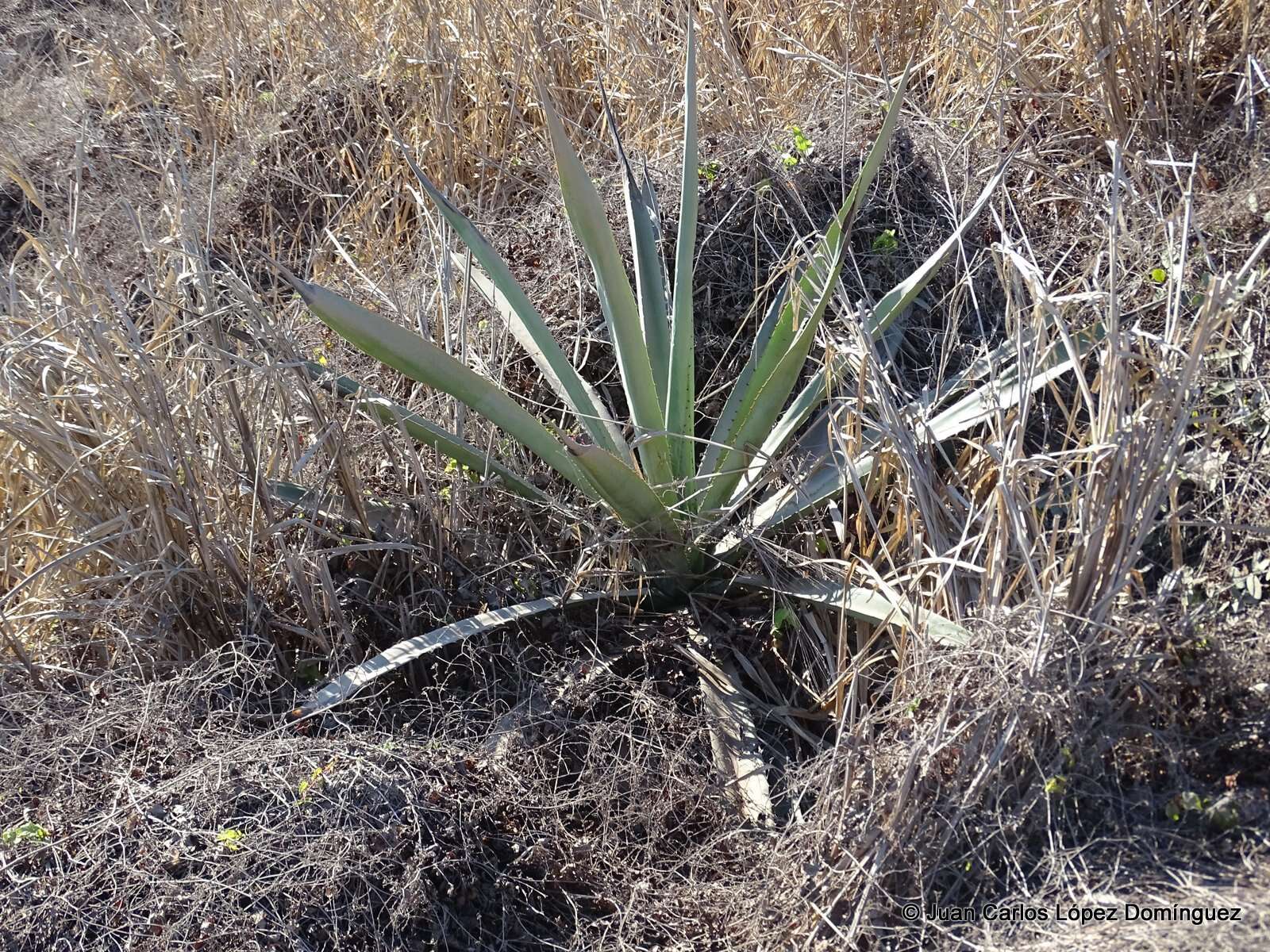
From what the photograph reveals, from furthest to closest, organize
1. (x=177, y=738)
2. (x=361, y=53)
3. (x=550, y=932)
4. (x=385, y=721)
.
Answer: (x=361, y=53), (x=385, y=721), (x=177, y=738), (x=550, y=932)

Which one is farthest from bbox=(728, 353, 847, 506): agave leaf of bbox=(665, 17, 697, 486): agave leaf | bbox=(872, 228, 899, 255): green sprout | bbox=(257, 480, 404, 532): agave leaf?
bbox=(257, 480, 404, 532): agave leaf

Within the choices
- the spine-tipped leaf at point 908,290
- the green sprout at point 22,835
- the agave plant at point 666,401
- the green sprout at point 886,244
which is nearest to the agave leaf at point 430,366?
the agave plant at point 666,401

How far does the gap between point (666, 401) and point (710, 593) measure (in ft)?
1.41

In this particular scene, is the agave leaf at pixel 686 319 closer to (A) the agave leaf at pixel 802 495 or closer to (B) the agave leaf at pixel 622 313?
(B) the agave leaf at pixel 622 313

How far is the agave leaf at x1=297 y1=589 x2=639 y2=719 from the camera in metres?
2.01

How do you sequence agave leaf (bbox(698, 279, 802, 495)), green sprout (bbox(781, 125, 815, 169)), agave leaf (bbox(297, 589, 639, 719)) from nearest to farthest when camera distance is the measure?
agave leaf (bbox(297, 589, 639, 719)) → agave leaf (bbox(698, 279, 802, 495)) → green sprout (bbox(781, 125, 815, 169))

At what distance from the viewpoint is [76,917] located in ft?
5.51

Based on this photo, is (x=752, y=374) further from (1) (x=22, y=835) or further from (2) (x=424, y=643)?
(1) (x=22, y=835)

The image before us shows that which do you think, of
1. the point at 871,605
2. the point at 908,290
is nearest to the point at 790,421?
the point at 908,290

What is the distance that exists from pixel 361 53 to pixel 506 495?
7.92 ft

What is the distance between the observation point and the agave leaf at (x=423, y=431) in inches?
85.8

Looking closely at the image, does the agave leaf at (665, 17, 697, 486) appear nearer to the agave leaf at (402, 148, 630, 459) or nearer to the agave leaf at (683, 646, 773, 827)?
the agave leaf at (402, 148, 630, 459)

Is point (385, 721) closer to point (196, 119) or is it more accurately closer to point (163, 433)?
point (163, 433)

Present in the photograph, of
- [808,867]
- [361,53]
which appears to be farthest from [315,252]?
[808,867]
